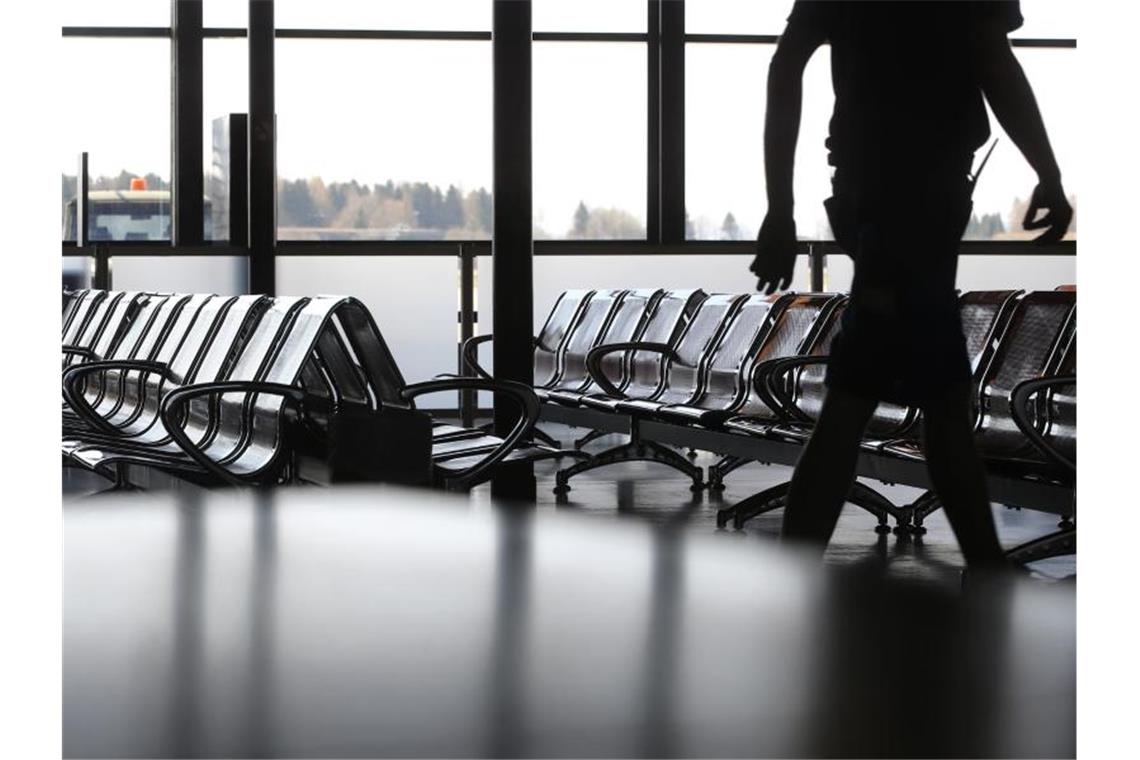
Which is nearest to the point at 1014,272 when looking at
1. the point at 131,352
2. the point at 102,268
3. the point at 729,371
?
the point at 729,371

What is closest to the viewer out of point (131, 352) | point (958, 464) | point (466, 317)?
point (958, 464)

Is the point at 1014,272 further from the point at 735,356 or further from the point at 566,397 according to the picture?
the point at 566,397

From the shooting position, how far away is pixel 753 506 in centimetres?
313

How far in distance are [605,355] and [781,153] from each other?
2.75ft

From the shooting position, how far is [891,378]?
2984 millimetres

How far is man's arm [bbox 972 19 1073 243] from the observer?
9.50 feet

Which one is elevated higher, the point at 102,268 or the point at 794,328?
the point at 102,268

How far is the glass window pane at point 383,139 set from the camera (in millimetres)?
3113

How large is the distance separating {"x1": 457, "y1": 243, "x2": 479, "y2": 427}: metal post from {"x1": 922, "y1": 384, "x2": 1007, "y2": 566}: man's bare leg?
0.77 meters

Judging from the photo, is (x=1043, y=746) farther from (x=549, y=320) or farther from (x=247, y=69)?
(x=247, y=69)

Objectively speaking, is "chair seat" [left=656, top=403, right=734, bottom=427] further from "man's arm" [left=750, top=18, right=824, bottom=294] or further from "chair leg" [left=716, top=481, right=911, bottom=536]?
"man's arm" [left=750, top=18, right=824, bottom=294]

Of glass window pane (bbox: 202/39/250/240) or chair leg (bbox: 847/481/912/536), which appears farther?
glass window pane (bbox: 202/39/250/240)

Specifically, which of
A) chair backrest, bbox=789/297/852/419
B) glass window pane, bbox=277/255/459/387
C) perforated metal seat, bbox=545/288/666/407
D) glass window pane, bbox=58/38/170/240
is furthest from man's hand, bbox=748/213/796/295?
glass window pane, bbox=58/38/170/240

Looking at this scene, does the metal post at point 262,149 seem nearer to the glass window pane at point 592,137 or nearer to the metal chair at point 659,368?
the glass window pane at point 592,137
